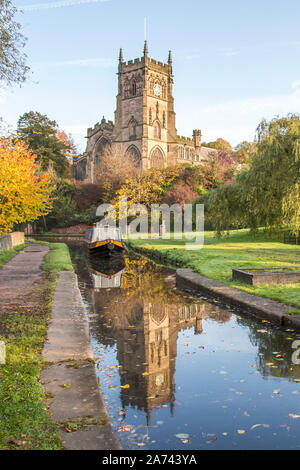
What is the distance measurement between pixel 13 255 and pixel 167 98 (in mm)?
54197

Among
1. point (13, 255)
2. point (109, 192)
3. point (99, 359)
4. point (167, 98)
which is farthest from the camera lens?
point (167, 98)

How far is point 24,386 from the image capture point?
439cm

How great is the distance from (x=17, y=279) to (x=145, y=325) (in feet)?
19.7

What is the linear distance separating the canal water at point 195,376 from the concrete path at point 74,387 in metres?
0.29

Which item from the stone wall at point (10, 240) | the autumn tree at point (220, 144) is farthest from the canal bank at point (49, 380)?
the autumn tree at point (220, 144)

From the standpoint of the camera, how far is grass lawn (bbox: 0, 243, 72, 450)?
336 cm

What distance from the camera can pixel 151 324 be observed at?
26.6 feet

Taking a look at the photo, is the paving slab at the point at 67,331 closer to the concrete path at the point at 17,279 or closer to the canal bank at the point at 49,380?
the canal bank at the point at 49,380

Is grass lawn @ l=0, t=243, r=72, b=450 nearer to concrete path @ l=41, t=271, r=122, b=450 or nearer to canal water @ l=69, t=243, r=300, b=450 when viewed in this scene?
concrete path @ l=41, t=271, r=122, b=450

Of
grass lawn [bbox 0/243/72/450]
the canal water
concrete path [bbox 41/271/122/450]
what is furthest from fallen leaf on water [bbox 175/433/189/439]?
grass lawn [bbox 0/243/72/450]

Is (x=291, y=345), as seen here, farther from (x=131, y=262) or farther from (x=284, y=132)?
(x=131, y=262)

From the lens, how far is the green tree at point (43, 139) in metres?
58.1

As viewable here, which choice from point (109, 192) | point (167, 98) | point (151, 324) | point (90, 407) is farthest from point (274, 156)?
point (167, 98)

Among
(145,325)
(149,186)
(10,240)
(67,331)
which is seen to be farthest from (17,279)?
(149,186)
